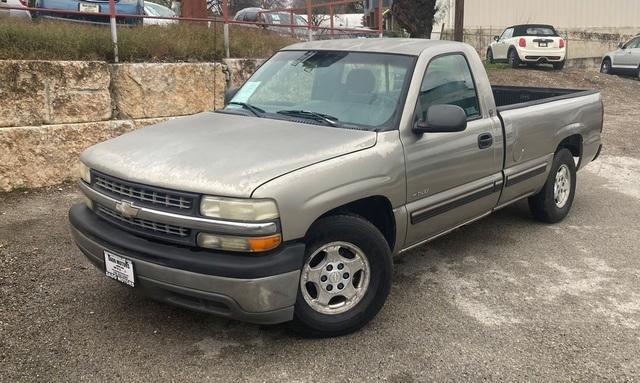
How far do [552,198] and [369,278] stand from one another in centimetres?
282

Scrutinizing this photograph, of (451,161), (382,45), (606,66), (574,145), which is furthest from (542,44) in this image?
(451,161)

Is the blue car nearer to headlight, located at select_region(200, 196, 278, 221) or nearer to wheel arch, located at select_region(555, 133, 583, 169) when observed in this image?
headlight, located at select_region(200, 196, 278, 221)

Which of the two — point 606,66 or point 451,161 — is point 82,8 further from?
point 606,66

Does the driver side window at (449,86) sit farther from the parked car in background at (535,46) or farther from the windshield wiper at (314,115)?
the parked car in background at (535,46)

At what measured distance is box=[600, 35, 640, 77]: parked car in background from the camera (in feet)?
64.4

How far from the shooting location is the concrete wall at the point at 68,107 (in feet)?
20.4

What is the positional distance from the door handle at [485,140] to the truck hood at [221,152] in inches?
44.3

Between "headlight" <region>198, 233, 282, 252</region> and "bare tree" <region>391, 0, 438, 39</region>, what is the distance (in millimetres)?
10900

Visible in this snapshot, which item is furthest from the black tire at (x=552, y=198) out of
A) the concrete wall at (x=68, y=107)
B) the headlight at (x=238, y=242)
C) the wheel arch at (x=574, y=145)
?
the concrete wall at (x=68, y=107)

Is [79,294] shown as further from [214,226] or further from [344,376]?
[344,376]

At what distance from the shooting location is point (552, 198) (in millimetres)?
5484

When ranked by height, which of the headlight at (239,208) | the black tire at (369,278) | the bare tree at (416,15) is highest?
the bare tree at (416,15)

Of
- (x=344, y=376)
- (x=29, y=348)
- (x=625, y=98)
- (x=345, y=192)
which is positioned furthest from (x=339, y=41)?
(x=625, y=98)

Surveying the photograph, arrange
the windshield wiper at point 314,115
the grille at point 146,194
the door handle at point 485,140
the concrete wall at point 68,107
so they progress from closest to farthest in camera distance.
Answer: the grille at point 146,194 < the windshield wiper at point 314,115 < the door handle at point 485,140 < the concrete wall at point 68,107
